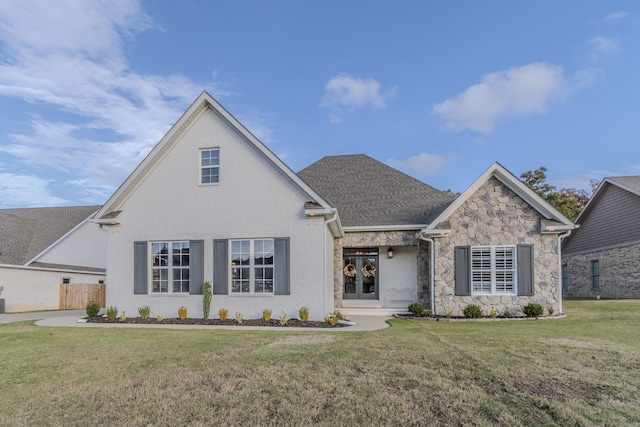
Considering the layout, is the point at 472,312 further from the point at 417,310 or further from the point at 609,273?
the point at 609,273

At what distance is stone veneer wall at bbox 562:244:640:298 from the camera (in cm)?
2024

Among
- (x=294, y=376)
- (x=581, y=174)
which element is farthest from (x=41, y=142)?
(x=581, y=174)

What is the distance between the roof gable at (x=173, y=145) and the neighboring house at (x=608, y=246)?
1734 cm

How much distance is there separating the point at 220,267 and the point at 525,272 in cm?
955

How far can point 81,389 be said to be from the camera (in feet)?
17.2

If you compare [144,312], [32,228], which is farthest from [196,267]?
[32,228]

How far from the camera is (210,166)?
525 inches

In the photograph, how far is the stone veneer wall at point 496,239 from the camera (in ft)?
43.9

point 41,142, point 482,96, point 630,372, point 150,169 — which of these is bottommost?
point 630,372

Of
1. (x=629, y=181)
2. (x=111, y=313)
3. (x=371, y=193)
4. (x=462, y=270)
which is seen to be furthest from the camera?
(x=629, y=181)

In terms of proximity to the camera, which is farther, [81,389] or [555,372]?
[555,372]

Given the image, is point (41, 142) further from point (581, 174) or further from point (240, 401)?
point (581, 174)

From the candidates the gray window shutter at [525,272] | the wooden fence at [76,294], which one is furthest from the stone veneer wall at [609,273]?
the wooden fence at [76,294]

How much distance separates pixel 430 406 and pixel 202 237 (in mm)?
9954
